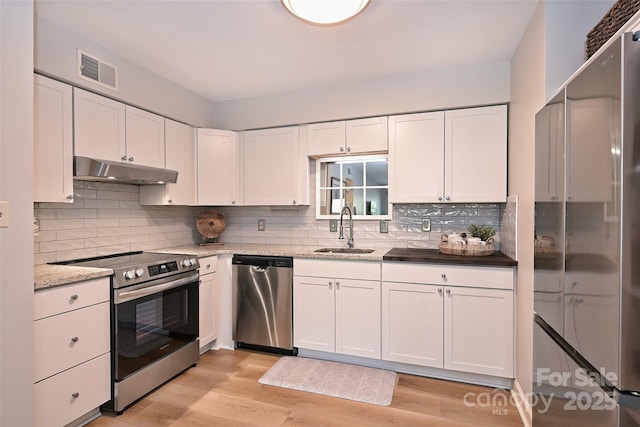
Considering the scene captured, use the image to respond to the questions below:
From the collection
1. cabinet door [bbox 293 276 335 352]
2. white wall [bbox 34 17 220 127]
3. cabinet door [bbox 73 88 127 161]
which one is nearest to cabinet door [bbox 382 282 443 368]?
cabinet door [bbox 293 276 335 352]

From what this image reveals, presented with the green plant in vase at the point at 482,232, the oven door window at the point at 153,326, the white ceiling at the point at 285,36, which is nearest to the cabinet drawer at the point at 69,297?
the oven door window at the point at 153,326

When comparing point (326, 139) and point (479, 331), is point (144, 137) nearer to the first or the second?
point (326, 139)

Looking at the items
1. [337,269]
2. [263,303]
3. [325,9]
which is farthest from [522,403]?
[325,9]

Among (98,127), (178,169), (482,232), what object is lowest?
(482,232)

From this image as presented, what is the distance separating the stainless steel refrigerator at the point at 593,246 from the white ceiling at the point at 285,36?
968 millimetres

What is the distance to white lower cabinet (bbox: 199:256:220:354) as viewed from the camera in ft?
9.74

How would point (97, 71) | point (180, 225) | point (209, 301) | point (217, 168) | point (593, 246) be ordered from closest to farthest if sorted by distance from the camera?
point (593, 246) → point (97, 71) → point (209, 301) → point (217, 168) → point (180, 225)

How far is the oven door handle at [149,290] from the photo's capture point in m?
2.17

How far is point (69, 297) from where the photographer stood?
1.91m

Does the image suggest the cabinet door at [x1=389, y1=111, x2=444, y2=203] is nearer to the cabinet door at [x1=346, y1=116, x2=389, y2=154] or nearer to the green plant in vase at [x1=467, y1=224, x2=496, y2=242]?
the cabinet door at [x1=346, y1=116, x2=389, y2=154]

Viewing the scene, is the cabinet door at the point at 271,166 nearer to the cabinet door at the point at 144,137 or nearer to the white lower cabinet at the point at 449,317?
the cabinet door at the point at 144,137

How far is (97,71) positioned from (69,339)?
5.92ft

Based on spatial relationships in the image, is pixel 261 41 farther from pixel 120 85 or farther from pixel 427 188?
pixel 427 188

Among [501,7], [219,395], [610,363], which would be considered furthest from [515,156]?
[219,395]
